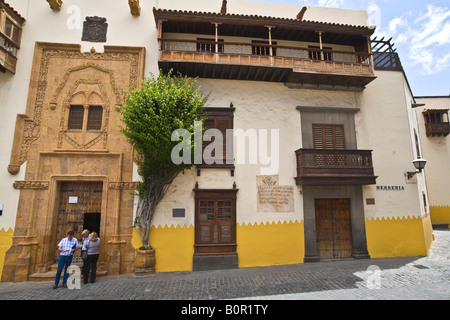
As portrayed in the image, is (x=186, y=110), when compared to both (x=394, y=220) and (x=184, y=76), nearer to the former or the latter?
(x=184, y=76)

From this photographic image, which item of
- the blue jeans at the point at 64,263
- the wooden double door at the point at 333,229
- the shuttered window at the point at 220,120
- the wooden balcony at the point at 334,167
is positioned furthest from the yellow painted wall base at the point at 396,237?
the blue jeans at the point at 64,263

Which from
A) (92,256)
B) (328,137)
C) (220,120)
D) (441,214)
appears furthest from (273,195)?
(441,214)

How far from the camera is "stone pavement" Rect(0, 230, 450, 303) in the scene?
22.8 feet

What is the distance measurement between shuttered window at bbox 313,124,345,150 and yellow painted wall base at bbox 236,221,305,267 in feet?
12.8

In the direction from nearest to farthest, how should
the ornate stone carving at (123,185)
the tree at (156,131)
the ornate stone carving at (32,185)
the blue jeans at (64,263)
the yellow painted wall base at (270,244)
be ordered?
the blue jeans at (64,263), the tree at (156,131), the ornate stone carving at (32,185), the ornate stone carving at (123,185), the yellow painted wall base at (270,244)

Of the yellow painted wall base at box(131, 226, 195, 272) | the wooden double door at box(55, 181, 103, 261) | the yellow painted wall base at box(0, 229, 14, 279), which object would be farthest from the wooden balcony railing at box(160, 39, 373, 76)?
the yellow painted wall base at box(0, 229, 14, 279)

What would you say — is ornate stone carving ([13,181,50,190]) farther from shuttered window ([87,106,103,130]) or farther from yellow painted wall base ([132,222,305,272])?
yellow painted wall base ([132,222,305,272])

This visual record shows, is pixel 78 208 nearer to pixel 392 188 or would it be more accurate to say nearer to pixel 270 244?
pixel 270 244

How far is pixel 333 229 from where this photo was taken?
1095cm

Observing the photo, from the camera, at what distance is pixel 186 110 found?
30.4 ft

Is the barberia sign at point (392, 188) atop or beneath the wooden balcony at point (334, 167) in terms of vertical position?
beneath

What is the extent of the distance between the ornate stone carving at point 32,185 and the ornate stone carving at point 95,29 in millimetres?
6523

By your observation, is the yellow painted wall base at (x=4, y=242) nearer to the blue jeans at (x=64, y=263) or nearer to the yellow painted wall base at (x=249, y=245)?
the blue jeans at (x=64, y=263)

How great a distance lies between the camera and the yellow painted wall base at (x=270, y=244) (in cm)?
1009
